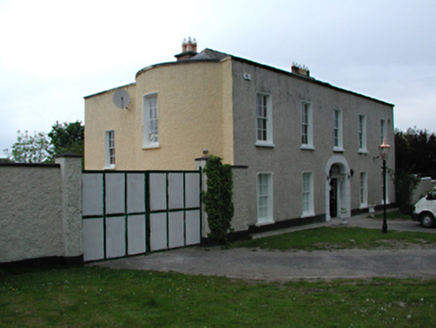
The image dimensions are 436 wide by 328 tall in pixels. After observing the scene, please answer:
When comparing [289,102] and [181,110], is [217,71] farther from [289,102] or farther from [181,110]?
[289,102]

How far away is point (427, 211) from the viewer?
17.5m

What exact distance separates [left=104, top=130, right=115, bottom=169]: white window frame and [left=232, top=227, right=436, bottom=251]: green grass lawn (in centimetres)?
994

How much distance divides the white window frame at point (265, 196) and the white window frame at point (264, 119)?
1315mm

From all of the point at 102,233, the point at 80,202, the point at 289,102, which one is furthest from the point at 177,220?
the point at 289,102

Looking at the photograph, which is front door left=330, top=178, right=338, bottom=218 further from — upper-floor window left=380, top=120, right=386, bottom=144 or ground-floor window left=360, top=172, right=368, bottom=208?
upper-floor window left=380, top=120, right=386, bottom=144

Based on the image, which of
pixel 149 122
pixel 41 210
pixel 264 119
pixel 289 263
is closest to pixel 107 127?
pixel 149 122

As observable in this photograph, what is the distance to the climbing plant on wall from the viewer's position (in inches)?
495

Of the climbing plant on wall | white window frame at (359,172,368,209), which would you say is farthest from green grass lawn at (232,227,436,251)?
white window frame at (359,172,368,209)

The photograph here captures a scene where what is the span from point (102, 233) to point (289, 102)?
10318mm

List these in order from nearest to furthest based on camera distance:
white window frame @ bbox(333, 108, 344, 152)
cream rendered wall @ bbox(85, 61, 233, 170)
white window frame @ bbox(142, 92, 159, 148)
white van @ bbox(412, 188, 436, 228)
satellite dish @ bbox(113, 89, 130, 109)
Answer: cream rendered wall @ bbox(85, 61, 233, 170)
white window frame @ bbox(142, 92, 159, 148)
white van @ bbox(412, 188, 436, 228)
satellite dish @ bbox(113, 89, 130, 109)
white window frame @ bbox(333, 108, 344, 152)

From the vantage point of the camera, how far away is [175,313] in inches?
241

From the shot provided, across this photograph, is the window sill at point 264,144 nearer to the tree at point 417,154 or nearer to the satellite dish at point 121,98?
the satellite dish at point 121,98

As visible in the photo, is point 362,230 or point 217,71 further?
point 362,230

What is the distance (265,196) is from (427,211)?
7367 mm
